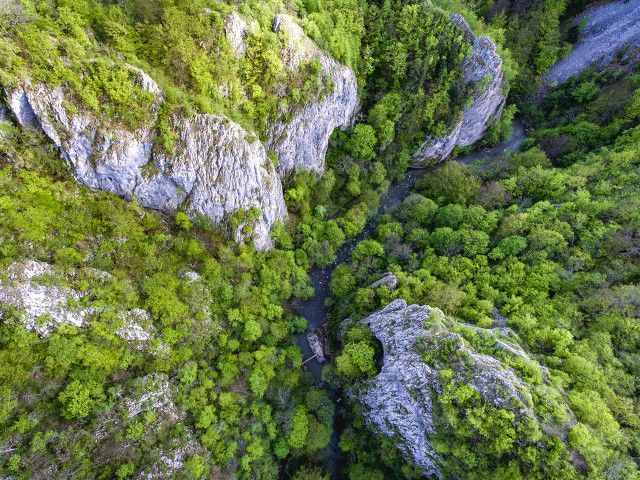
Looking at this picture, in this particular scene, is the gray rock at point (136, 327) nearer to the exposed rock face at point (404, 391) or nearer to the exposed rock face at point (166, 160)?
the exposed rock face at point (166, 160)

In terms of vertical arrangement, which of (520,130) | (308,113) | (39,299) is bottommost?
(520,130)

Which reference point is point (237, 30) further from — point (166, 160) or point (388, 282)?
point (388, 282)

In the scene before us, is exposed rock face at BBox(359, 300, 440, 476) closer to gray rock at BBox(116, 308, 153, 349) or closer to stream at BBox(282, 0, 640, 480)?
stream at BBox(282, 0, 640, 480)

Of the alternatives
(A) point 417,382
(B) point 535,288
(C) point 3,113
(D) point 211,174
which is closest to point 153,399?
(D) point 211,174

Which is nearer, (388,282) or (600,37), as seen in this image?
(388,282)

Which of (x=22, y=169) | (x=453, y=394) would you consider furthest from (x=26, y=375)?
(x=453, y=394)
